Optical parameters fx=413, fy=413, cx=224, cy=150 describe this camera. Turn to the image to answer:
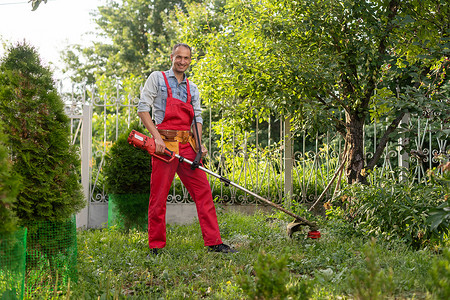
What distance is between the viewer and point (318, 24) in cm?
458

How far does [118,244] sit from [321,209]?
10.1 ft

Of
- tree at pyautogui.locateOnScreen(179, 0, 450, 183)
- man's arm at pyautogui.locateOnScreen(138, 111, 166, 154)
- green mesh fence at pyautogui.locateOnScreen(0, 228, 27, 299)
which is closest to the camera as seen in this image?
green mesh fence at pyautogui.locateOnScreen(0, 228, 27, 299)

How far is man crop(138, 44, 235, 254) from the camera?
3.91 meters

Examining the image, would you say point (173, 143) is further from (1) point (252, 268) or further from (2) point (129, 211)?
(2) point (129, 211)

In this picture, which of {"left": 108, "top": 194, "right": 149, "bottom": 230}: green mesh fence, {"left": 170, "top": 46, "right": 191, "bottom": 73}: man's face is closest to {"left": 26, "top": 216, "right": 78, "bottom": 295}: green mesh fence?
{"left": 170, "top": 46, "right": 191, "bottom": 73}: man's face

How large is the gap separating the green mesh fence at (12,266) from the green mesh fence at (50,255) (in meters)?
0.41

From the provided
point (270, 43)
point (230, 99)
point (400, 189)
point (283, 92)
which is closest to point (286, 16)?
point (270, 43)

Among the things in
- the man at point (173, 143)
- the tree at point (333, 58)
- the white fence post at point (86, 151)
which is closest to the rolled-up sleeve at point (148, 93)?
the man at point (173, 143)

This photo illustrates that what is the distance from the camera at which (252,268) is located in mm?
3135

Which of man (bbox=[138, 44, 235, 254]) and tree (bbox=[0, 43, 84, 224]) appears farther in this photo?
man (bbox=[138, 44, 235, 254])

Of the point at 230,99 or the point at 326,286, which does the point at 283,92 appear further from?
the point at 326,286

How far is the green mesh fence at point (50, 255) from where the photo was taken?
111 inches

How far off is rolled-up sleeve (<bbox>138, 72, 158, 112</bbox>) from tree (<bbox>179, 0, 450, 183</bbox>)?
A: 4.13 ft

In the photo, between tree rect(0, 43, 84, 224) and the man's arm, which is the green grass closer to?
tree rect(0, 43, 84, 224)
